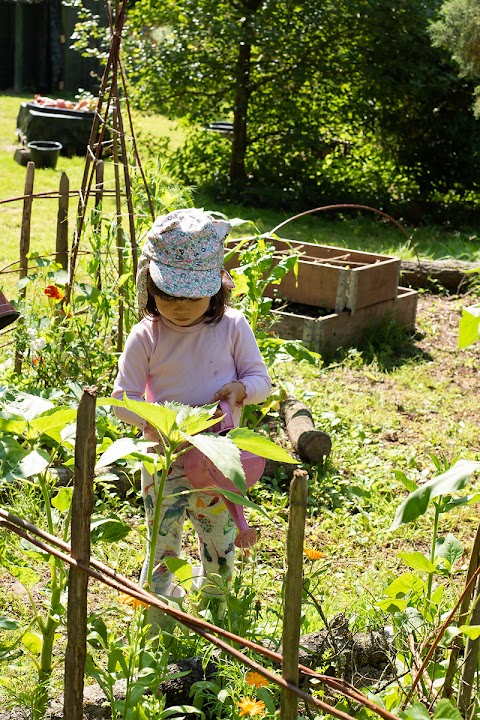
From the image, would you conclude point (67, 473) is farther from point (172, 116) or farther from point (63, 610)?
point (172, 116)

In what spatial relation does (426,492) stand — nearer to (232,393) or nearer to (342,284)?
(232,393)

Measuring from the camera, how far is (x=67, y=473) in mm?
3494

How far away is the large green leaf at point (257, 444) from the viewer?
1469mm

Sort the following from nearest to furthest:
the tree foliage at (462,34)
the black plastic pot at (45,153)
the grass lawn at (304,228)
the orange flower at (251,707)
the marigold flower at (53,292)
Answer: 1. the orange flower at (251,707)
2. the marigold flower at (53,292)
3. the grass lawn at (304,228)
4. the tree foliage at (462,34)
5. the black plastic pot at (45,153)

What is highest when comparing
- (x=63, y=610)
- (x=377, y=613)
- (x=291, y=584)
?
(x=291, y=584)

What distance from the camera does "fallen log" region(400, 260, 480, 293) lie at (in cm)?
702

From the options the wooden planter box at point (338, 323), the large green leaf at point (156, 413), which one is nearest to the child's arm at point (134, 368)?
the large green leaf at point (156, 413)

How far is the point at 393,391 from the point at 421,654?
10.9 ft

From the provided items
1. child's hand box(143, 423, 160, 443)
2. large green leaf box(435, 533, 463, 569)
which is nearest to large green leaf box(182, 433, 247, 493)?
large green leaf box(435, 533, 463, 569)

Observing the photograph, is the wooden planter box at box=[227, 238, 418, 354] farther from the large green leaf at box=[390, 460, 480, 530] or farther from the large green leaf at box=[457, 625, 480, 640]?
the large green leaf at box=[390, 460, 480, 530]

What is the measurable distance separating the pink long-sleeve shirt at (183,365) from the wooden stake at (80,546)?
2.93 feet

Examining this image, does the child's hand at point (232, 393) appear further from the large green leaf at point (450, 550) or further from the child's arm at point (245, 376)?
the large green leaf at point (450, 550)

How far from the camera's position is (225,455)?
1427mm

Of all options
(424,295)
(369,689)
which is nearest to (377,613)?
(369,689)
